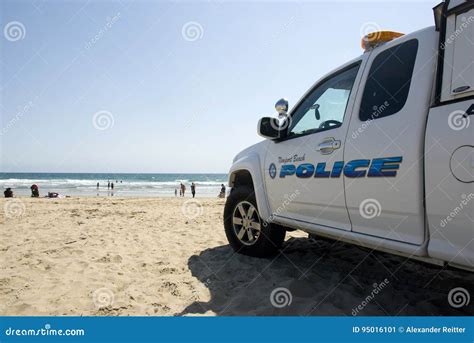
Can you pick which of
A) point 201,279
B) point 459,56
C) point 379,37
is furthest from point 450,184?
point 201,279

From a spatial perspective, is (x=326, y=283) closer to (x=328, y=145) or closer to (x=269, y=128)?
(x=328, y=145)

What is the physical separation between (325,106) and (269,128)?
64 cm

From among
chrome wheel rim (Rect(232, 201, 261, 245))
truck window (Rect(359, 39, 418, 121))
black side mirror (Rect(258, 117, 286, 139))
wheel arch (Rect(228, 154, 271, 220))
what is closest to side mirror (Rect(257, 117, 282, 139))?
black side mirror (Rect(258, 117, 286, 139))

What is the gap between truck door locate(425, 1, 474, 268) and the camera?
168 centimetres

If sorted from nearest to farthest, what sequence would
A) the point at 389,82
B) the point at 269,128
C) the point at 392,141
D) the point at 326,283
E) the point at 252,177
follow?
the point at 392,141 < the point at 389,82 < the point at 326,283 < the point at 269,128 < the point at 252,177

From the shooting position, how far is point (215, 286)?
3148mm

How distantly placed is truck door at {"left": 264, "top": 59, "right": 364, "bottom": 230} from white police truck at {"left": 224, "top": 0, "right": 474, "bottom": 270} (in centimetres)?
1

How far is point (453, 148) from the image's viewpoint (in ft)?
5.71

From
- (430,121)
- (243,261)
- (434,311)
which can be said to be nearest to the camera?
(430,121)

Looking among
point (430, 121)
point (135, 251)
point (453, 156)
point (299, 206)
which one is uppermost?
point (430, 121)

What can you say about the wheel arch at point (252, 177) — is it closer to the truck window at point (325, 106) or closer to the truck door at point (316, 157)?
the truck door at point (316, 157)
